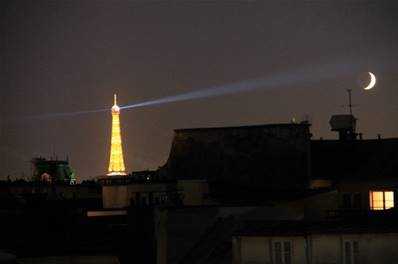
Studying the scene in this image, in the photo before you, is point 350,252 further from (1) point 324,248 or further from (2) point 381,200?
(2) point 381,200

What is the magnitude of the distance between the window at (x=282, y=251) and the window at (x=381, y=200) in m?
17.8

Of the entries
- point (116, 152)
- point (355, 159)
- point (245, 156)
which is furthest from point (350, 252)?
point (116, 152)

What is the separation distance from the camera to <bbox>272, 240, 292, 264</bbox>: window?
33500 millimetres

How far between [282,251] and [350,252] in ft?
6.67

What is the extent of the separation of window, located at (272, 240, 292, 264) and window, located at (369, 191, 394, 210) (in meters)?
17.8

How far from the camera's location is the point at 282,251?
3356 cm

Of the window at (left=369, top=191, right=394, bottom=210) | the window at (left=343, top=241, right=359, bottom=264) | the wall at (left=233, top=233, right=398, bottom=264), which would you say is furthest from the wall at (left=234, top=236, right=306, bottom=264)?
the window at (left=369, top=191, right=394, bottom=210)

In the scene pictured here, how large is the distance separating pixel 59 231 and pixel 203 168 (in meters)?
9.87

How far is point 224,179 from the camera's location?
187ft

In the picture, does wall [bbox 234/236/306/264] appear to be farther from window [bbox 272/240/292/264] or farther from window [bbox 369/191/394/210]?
window [bbox 369/191/394/210]

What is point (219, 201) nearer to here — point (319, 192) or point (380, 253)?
point (319, 192)

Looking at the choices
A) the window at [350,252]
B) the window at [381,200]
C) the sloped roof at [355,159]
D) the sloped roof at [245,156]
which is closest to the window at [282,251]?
the window at [350,252]

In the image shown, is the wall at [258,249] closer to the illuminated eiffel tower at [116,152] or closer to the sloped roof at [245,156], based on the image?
the sloped roof at [245,156]

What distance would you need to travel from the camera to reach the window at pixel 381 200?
5072 cm
